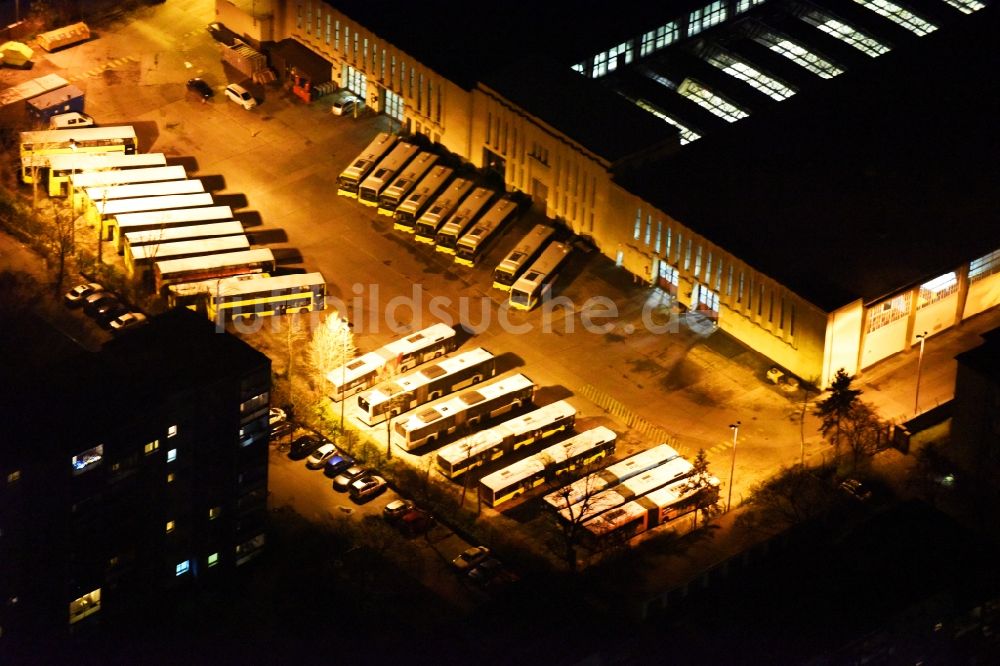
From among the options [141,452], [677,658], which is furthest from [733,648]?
[141,452]

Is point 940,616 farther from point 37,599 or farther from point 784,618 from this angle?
point 37,599

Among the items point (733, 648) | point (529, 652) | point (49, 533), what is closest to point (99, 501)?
point (49, 533)

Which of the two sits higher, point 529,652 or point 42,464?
point 42,464

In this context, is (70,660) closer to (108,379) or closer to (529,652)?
(108,379)

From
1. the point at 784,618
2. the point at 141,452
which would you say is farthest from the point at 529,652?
the point at 141,452

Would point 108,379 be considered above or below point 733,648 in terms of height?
above

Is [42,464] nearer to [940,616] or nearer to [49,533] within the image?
[49,533]

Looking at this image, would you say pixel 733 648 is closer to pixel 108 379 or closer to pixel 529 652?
pixel 529 652
